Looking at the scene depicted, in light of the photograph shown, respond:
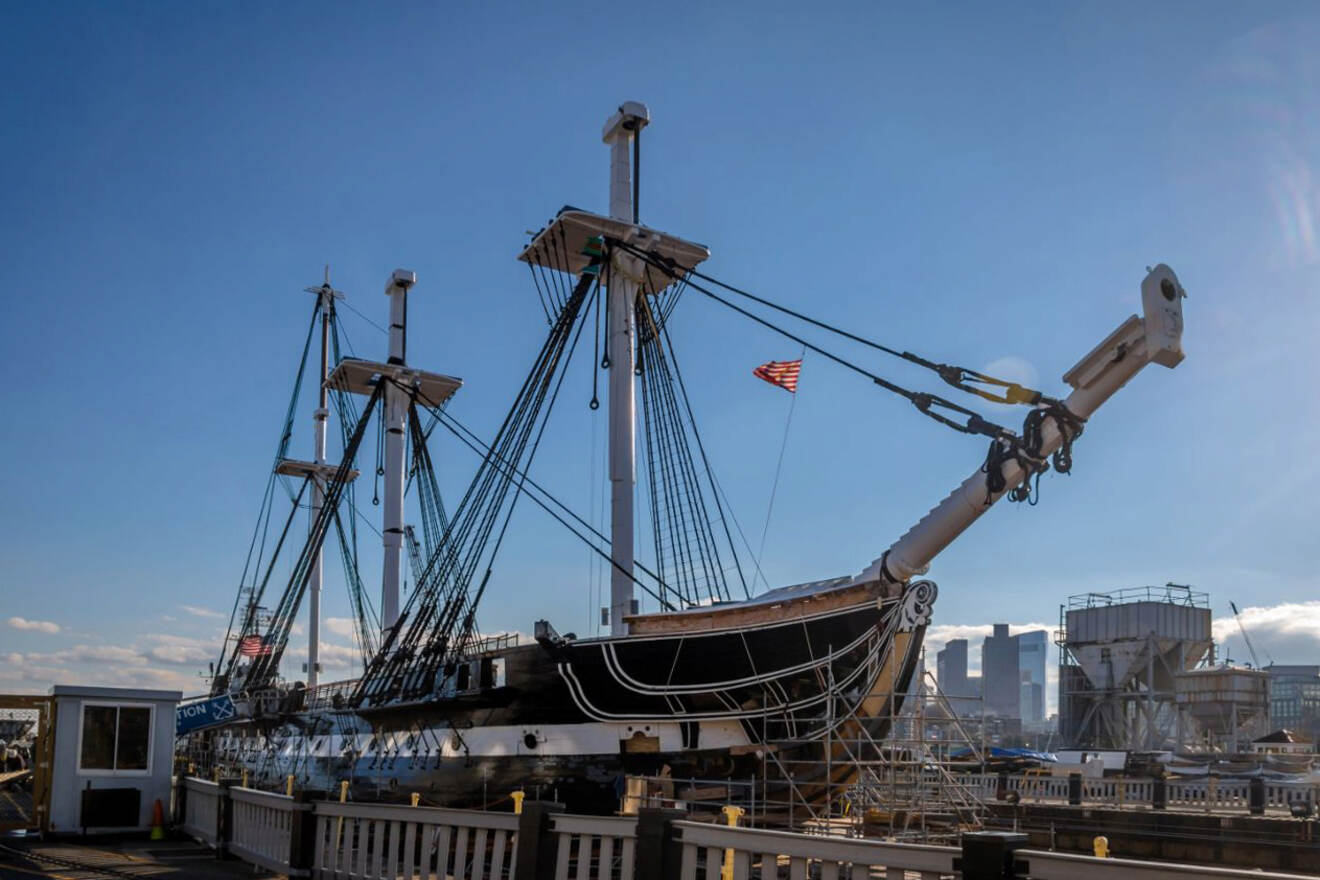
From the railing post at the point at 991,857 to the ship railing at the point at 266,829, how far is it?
25.0 ft

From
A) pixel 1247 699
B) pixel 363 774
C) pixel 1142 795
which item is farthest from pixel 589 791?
pixel 1247 699

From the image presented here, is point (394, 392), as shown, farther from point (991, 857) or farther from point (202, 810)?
point (991, 857)

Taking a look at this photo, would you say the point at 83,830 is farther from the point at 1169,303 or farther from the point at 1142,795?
the point at 1142,795

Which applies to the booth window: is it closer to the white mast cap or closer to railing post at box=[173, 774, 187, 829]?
railing post at box=[173, 774, 187, 829]

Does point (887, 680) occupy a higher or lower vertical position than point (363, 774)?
higher

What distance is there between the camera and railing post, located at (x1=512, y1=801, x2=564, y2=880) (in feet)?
28.6

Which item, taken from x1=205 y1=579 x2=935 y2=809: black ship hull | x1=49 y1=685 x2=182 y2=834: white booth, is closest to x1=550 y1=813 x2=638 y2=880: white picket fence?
x1=205 y1=579 x2=935 y2=809: black ship hull

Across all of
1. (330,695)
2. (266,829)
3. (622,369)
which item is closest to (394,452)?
(330,695)

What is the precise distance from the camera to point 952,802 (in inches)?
683

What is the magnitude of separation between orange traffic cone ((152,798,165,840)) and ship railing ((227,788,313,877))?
263 centimetres

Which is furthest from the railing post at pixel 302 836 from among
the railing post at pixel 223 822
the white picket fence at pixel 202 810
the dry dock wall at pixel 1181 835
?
the dry dock wall at pixel 1181 835

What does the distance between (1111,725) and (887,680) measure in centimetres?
4477

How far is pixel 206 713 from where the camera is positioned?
132 feet

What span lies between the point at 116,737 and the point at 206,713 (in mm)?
25320
